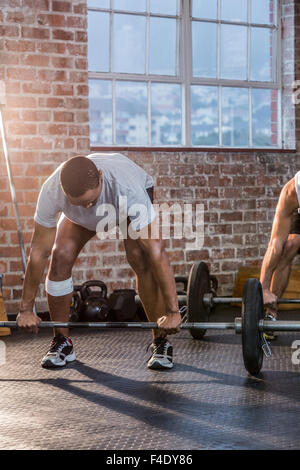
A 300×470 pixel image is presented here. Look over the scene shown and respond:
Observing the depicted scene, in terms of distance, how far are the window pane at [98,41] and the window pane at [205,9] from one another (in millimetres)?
705

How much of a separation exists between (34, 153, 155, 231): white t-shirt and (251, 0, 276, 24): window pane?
123 inches

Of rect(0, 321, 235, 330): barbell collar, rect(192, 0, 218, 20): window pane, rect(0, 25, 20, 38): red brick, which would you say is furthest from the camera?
rect(192, 0, 218, 20): window pane

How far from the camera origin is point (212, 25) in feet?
18.1

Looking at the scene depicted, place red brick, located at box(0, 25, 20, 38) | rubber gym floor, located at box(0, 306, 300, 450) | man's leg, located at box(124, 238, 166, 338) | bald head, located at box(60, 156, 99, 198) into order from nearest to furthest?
rubber gym floor, located at box(0, 306, 300, 450) < bald head, located at box(60, 156, 99, 198) < man's leg, located at box(124, 238, 166, 338) < red brick, located at box(0, 25, 20, 38)

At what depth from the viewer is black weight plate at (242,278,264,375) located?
2.87 meters

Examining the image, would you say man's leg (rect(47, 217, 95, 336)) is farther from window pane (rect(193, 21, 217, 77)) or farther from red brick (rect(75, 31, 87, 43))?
window pane (rect(193, 21, 217, 77))

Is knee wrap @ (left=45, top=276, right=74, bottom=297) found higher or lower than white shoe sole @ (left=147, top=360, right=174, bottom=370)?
higher

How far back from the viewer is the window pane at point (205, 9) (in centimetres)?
544

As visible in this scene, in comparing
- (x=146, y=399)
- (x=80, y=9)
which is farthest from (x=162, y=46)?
(x=146, y=399)

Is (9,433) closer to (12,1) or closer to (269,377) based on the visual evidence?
(269,377)

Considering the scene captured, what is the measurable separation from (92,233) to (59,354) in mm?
585

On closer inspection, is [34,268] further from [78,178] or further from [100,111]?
[100,111]

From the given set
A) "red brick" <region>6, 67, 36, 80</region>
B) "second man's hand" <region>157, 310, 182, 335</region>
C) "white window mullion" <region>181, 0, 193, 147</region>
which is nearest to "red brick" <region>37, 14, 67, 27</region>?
"red brick" <region>6, 67, 36, 80</region>

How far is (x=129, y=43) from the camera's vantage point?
5.26 meters
